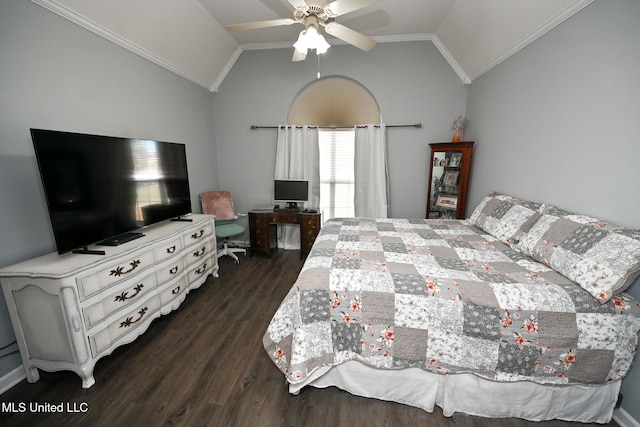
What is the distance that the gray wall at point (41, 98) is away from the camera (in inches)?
62.1

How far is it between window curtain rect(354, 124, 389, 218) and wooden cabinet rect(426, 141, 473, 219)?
0.63 meters

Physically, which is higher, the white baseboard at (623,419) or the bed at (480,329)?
the bed at (480,329)

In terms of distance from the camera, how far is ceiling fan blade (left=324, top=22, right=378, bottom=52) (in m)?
1.95

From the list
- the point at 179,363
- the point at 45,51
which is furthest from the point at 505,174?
the point at 45,51

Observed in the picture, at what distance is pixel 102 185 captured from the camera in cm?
186

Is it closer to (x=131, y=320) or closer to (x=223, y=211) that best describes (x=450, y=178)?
(x=223, y=211)

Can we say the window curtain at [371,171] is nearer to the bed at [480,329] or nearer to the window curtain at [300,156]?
the window curtain at [300,156]

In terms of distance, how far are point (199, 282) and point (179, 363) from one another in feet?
3.32

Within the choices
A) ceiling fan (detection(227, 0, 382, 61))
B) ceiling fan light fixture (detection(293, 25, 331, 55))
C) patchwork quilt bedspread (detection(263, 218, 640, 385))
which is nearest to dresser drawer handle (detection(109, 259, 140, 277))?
patchwork quilt bedspread (detection(263, 218, 640, 385))

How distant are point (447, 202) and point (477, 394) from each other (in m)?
2.43

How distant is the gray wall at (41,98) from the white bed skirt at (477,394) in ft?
6.64

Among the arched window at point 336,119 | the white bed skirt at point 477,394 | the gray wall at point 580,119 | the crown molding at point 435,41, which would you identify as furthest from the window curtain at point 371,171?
the white bed skirt at point 477,394

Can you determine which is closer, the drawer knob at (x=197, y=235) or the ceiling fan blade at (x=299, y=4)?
the ceiling fan blade at (x=299, y=4)

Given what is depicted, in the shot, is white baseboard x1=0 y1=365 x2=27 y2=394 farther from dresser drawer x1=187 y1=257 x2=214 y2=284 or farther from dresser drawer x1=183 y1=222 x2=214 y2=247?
dresser drawer x1=183 y1=222 x2=214 y2=247
